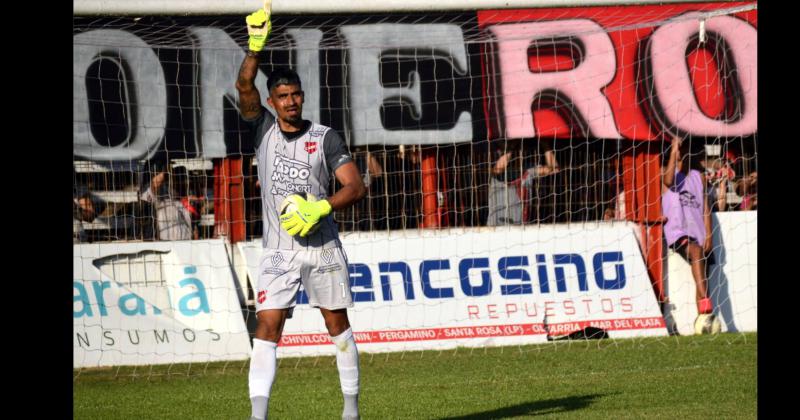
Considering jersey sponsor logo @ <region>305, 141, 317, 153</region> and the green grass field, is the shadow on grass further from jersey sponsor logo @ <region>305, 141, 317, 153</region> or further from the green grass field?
jersey sponsor logo @ <region>305, 141, 317, 153</region>

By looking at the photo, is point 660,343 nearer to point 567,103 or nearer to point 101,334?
point 567,103

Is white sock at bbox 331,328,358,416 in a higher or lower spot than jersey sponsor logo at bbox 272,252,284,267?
lower

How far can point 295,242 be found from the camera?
728 centimetres

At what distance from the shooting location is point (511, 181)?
13789mm

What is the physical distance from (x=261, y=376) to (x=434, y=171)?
6.83 meters

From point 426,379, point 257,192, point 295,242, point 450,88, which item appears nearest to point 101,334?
point 257,192

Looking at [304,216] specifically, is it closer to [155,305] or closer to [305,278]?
[305,278]

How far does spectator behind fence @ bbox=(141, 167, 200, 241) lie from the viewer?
13047 millimetres

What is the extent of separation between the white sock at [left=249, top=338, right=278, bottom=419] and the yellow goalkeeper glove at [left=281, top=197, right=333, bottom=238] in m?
0.71

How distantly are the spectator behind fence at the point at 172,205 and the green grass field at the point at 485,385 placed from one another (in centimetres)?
165

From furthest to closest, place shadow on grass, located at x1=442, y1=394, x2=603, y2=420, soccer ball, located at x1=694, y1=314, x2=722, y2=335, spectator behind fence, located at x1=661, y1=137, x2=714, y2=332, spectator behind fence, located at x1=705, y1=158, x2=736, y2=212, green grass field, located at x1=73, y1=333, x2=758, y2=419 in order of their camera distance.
→ spectator behind fence, located at x1=705, y1=158, x2=736, y2=212 → spectator behind fence, located at x1=661, y1=137, x2=714, y2=332 → soccer ball, located at x1=694, y1=314, x2=722, y2=335 → green grass field, located at x1=73, y1=333, x2=758, y2=419 → shadow on grass, located at x1=442, y1=394, x2=603, y2=420

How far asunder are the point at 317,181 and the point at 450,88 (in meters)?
6.25

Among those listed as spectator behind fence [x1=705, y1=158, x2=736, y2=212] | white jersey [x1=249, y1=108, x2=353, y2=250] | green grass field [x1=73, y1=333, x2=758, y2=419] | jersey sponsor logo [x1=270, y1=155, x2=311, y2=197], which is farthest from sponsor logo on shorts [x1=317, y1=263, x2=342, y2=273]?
spectator behind fence [x1=705, y1=158, x2=736, y2=212]

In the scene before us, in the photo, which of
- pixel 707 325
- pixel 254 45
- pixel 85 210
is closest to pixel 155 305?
pixel 85 210
